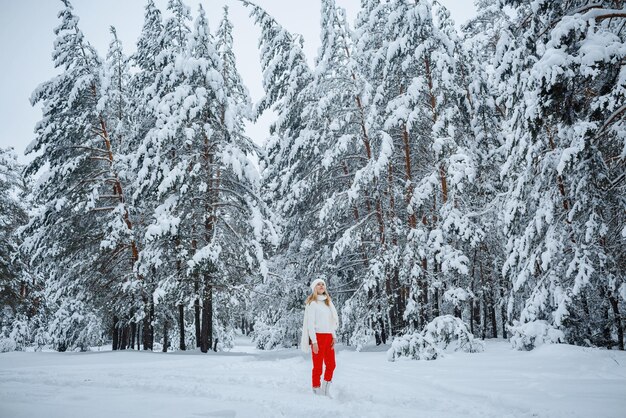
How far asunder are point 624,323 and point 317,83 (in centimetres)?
1112

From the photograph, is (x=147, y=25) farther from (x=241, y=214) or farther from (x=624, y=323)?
(x=624, y=323)

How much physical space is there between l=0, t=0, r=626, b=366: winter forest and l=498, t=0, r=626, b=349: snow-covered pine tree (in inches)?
2.5

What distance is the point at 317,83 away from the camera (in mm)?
13500

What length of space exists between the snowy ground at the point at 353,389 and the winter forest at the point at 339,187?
2.01 metres

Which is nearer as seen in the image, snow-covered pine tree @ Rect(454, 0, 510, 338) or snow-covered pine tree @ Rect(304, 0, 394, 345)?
snow-covered pine tree @ Rect(454, 0, 510, 338)

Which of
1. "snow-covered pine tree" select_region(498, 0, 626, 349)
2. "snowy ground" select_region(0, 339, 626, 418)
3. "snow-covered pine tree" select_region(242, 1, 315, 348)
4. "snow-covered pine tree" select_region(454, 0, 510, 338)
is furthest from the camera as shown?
"snow-covered pine tree" select_region(242, 1, 315, 348)

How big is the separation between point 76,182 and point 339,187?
995cm

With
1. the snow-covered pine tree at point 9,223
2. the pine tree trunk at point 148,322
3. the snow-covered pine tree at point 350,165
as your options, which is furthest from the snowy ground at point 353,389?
the snow-covered pine tree at point 9,223

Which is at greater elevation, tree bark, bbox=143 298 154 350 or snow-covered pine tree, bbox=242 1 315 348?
snow-covered pine tree, bbox=242 1 315 348

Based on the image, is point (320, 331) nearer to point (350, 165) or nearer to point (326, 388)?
point (326, 388)

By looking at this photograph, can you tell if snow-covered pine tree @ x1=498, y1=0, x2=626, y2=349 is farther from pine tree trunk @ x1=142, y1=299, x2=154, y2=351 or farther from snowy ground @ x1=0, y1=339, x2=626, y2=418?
pine tree trunk @ x1=142, y1=299, x2=154, y2=351

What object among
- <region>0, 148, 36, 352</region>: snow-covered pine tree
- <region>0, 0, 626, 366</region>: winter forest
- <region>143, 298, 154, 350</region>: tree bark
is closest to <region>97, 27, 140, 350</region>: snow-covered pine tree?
<region>0, 0, 626, 366</region>: winter forest

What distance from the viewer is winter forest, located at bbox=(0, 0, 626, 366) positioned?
351 inches

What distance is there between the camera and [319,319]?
6.13 m
